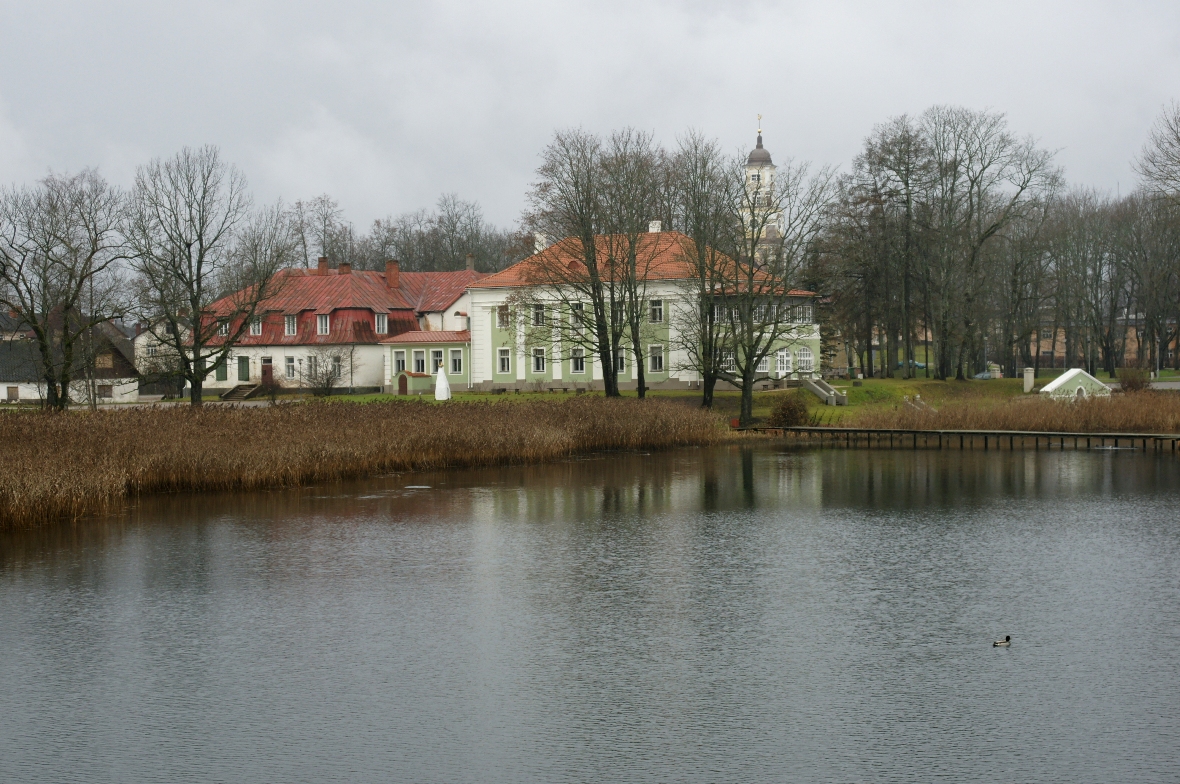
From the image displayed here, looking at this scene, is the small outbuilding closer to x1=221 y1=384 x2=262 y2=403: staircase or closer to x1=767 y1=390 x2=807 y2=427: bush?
x1=767 y1=390 x2=807 y2=427: bush

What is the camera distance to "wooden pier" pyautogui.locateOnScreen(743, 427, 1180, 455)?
36.9 metres

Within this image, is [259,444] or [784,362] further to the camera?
[784,362]

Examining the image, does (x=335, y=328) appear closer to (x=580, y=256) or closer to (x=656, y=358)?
(x=656, y=358)

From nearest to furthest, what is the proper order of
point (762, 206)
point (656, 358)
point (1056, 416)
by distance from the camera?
point (1056, 416) → point (762, 206) → point (656, 358)

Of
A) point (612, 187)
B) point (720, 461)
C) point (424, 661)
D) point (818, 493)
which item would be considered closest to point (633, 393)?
point (612, 187)

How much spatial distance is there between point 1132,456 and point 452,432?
19.4 meters

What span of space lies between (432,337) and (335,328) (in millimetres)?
5968

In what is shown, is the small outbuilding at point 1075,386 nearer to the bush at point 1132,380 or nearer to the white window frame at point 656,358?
the bush at point 1132,380

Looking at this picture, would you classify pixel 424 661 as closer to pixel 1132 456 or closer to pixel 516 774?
pixel 516 774

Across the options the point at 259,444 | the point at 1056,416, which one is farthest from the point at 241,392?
the point at 1056,416

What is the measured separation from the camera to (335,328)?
6544 cm

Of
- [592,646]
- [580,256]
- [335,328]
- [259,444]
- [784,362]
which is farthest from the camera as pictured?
[335,328]

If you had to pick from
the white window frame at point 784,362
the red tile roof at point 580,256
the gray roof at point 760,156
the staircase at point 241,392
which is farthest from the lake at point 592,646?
the gray roof at point 760,156

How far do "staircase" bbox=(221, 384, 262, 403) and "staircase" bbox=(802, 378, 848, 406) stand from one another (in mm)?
29941
